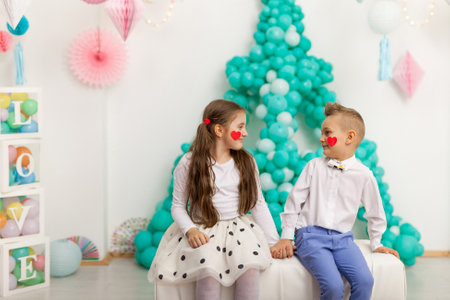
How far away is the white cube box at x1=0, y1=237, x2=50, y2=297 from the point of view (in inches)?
118

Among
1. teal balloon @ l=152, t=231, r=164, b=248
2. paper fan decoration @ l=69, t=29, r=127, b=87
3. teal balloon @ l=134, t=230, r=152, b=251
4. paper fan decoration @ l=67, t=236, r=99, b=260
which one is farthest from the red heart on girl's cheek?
paper fan decoration @ l=67, t=236, r=99, b=260

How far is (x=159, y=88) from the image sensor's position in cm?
376

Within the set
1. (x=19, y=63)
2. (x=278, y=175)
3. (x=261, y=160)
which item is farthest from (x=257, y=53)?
(x=19, y=63)

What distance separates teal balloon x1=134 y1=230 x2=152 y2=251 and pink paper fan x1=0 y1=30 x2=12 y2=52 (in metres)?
1.41

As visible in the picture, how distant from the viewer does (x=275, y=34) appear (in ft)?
11.1

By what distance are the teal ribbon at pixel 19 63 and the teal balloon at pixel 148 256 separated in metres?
1.27

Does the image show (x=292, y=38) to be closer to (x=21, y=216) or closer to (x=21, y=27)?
(x=21, y=27)

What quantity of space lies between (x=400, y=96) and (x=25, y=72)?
247cm

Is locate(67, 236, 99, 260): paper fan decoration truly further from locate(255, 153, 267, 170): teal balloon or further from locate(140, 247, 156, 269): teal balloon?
locate(255, 153, 267, 170): teal balloon

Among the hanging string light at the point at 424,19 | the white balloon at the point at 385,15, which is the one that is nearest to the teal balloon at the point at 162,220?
the white balloon at the point at 385,15

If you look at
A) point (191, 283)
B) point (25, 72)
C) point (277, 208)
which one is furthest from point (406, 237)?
point (25, 72)

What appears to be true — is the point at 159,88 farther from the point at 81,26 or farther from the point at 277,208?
the point at 277,208

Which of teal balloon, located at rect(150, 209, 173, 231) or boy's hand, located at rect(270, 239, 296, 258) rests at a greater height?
boy's hand, located at rect(270, 239, 296, 258)

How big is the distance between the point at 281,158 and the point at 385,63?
2.88 ft
